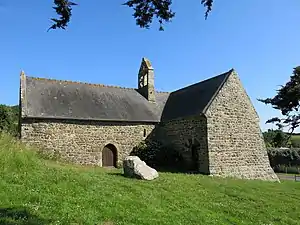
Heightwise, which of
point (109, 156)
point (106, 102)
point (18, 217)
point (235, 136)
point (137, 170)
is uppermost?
point (106, 102)

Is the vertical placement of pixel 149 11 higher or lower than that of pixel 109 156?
higher

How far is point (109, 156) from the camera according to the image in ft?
70.5

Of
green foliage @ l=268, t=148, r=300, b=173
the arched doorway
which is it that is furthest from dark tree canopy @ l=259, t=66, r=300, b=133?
the arched doorway

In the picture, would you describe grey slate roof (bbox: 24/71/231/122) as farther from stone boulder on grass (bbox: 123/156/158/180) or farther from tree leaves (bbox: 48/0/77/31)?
tree leaves (bbox: 48/0/77/31)

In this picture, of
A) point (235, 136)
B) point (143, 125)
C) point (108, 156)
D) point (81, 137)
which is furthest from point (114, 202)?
point (143, 125)

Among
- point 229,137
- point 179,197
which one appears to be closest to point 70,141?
point 229,137

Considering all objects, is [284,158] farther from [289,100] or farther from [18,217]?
[18,217]

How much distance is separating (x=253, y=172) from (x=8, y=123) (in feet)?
78.9

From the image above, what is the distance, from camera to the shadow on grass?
5.77 metres

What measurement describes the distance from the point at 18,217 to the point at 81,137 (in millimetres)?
14436

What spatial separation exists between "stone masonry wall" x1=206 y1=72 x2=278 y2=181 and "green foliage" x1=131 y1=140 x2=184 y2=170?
3.08 m

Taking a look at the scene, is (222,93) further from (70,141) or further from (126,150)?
(70,141)

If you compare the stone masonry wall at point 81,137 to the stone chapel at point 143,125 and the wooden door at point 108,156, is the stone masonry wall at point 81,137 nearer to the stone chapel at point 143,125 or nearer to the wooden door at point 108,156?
the stone chapel at point 143,125

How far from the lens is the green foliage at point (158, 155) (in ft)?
70.1
